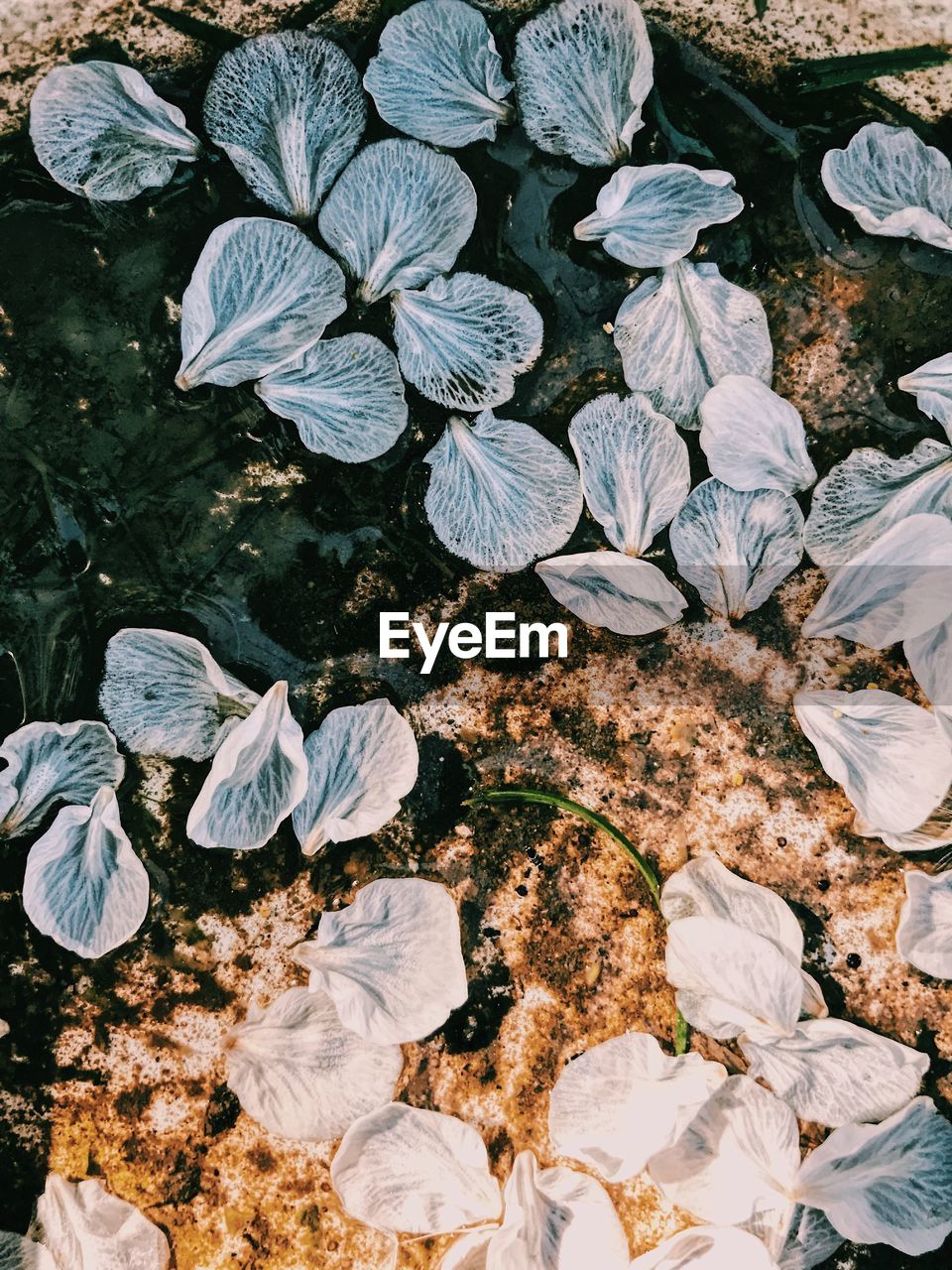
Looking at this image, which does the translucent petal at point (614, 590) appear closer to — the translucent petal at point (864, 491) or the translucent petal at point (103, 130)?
the translucent petal at point (864, 491)

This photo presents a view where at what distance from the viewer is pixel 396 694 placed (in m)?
1.24

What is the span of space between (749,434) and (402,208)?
49cm

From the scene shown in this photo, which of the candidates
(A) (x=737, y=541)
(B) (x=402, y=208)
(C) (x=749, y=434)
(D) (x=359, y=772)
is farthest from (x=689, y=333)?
(D) (x=359, y=772)

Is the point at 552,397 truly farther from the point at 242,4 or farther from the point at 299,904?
the point at 299,904

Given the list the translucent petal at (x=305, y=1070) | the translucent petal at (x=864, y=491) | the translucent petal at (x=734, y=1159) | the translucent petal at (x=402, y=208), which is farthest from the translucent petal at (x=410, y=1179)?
the translucent petal at (x=402, y=208)

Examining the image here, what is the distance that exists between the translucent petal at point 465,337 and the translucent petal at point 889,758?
1.88 ft

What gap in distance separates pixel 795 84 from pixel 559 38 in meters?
0.30

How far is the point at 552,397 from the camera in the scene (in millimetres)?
1230

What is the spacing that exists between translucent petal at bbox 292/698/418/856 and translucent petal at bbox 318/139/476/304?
20.9 inches

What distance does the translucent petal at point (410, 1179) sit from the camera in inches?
46.3

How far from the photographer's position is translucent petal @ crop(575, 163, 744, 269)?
3.75 feet

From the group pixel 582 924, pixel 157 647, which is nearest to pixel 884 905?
pixel 582 924

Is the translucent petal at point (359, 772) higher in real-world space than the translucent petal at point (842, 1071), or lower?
higher

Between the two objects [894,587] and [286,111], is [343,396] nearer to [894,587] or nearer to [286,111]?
[286,111]
